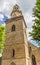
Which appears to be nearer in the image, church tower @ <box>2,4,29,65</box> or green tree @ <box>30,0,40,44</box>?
green tree @ <box>30,0,40,44</box>

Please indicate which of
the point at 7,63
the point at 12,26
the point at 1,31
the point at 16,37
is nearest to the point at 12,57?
the point at 7,63

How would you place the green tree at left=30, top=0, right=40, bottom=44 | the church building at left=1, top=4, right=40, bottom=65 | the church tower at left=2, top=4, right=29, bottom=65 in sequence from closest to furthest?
the green tree at left=30, top=0, right=40, bottom=44 → the church tower at left=2, top=4, right=29, bottom=65 → the church building at left=1, top=4, right=40, bottom=65

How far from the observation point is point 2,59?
2469 cm

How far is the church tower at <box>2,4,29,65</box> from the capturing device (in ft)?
77.2

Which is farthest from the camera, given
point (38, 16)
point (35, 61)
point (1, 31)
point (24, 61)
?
point (35, 61)

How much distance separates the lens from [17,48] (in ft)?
80.0

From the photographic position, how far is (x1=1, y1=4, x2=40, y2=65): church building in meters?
23.7

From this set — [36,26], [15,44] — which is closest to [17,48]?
[15,44]

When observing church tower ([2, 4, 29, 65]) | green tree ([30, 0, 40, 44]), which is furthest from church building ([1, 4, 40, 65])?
green tree ([30, 0, 40, 44])

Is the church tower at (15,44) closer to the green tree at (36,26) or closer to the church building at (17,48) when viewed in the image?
the church building at (17,48)

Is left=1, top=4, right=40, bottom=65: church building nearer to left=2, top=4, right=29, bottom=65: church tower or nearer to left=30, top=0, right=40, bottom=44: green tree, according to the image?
left=2, top=4, right=29, bottom=65: church tower

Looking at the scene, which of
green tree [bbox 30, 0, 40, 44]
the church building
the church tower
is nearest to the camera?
green tree [bbox 30, 0, 40, 44]

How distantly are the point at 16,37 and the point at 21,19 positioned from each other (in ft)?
13.6

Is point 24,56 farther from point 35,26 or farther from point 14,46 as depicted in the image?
point 35,26
